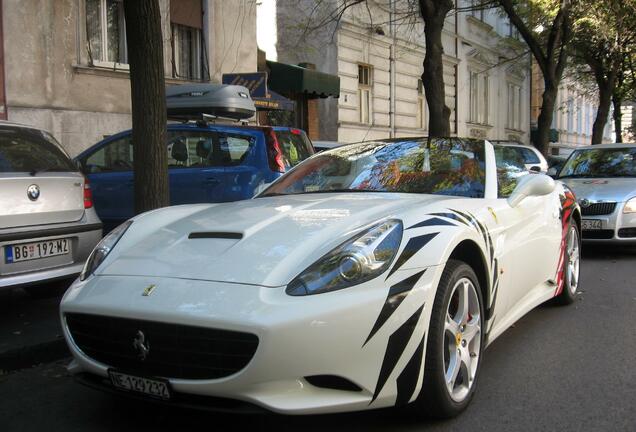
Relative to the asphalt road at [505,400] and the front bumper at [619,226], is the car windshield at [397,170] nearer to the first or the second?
the asphalt road at [505,400]

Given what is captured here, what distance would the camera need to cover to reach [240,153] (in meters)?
7.81

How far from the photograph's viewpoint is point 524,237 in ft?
13.9

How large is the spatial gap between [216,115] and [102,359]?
697cm

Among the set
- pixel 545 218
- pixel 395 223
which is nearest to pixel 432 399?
pixel 395 223

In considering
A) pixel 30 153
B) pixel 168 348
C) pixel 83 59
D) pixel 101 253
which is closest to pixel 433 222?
pixel 168 348

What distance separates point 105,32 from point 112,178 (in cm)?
522

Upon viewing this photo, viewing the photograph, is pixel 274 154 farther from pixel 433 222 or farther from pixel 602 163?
pixel 602 163

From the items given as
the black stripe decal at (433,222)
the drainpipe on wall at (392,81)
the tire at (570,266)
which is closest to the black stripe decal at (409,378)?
the black stripe decal at (433,222)

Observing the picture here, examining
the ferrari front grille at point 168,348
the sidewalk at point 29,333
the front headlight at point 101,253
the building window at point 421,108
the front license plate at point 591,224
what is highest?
the building window at point 421,108

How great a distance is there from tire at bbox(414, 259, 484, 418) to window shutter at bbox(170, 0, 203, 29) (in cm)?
1170

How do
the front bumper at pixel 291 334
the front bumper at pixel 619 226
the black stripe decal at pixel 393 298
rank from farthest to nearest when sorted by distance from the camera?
the front bumper at pixel 619 226
the black stripe decal at pixel 393 298
the front bumper at pixel 291 334

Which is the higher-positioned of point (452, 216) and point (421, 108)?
point (421, 108)

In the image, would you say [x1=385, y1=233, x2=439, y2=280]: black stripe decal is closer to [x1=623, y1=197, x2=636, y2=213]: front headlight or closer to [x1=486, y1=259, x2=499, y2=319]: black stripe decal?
[x1=486, y1=259, x2=499, y2=319]: black stripe decal

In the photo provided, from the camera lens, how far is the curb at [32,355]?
4.25 meters
